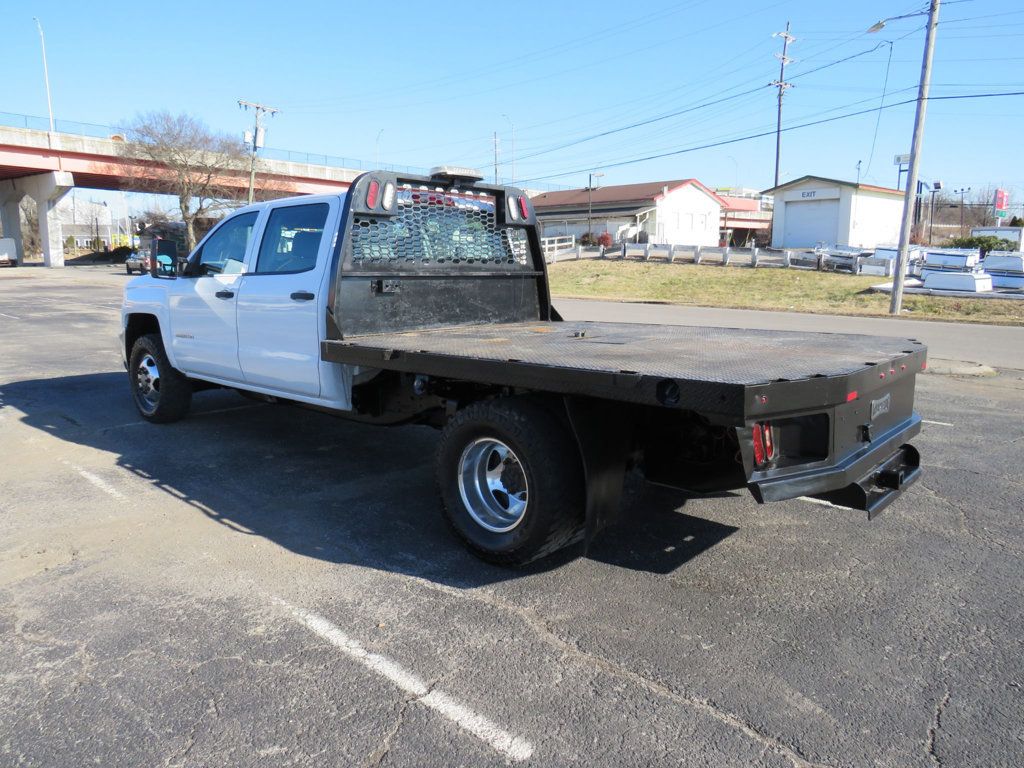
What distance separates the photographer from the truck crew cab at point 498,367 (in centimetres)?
347

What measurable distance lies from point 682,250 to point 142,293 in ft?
123

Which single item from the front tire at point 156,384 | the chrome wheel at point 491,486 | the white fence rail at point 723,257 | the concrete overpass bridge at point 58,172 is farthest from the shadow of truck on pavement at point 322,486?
the concrete overpass bridge at point 58,172

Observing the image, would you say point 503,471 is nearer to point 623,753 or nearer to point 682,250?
point 623,753

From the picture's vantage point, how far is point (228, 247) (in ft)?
20.8

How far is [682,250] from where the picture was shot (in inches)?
1647

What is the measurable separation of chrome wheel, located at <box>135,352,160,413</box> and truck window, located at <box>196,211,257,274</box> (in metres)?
1.31

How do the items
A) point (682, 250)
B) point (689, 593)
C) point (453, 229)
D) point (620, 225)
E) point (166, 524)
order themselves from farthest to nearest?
point (620, 225) → point (682, 250) → point (453, 229) → point (166, 524) → point (689, 593)

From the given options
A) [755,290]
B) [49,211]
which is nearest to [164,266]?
[755,290]

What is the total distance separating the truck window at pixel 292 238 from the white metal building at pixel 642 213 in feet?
193

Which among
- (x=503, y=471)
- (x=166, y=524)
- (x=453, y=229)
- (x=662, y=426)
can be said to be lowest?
(x=166, y=524)

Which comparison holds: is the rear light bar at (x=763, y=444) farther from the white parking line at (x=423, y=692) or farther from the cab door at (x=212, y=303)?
the cab door at (x=212, y=303)

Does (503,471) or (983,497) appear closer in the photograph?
(503,471)

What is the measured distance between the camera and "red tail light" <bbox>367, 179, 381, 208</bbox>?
5.24 m

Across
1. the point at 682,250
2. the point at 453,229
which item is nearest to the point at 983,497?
the point at 453,229
